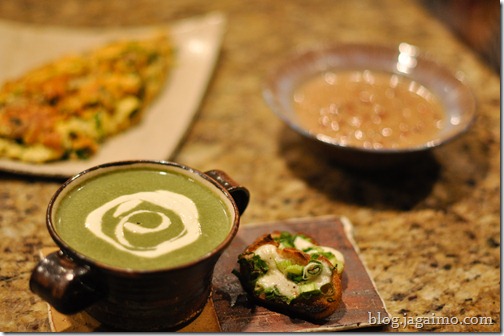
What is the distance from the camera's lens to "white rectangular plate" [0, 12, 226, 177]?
1.82 meters

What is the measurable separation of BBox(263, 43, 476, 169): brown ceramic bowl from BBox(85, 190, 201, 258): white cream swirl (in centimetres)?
59

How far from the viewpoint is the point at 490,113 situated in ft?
7.29

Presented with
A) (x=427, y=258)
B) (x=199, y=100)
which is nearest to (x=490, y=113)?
(x=427, y=258)

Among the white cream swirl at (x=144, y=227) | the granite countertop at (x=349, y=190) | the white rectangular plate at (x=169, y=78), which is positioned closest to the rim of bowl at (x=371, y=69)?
the granite countertop at (x=349, y=190)

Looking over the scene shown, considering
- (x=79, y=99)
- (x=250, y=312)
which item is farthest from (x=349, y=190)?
(x=79, y=99)

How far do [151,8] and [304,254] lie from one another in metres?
1.99

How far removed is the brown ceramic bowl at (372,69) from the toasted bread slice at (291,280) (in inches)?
19.7

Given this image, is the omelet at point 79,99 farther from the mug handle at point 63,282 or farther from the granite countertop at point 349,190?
the mug handle at point 63,282

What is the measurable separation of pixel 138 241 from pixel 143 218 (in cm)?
7

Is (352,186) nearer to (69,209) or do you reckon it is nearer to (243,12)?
(69,209)

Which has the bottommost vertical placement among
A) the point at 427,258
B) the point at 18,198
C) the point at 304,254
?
the point at 18,198

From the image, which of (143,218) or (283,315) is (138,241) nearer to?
(143,218)

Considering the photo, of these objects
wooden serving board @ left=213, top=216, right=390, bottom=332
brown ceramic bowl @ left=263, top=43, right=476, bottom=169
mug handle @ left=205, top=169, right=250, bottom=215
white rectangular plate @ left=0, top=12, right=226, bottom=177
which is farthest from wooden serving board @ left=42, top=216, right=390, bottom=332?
white rectangular plate @ left=0, top=12, right=226, bottom=177

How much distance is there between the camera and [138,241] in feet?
3.64
